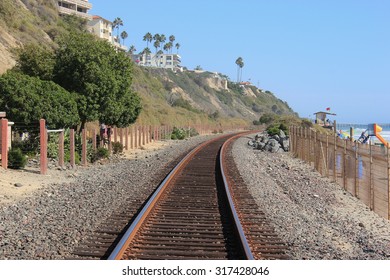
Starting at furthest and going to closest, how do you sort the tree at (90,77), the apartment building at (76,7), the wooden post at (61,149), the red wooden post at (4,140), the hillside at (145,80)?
the apartment building at (76,7)
the hillside at (145,80)
the tree at (90,77)
the wooden post at (61,149)
the red wooden post at (4,140)

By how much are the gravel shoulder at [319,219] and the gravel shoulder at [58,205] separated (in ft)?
11.8

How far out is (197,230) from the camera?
1056 centimetres

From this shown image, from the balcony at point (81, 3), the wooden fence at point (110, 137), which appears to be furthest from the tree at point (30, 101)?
the balcony at point (81, 3)

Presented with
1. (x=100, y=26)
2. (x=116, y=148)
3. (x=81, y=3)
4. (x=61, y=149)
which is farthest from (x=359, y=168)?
(x=100, y=26)

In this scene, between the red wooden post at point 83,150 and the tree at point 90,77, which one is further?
the tree at point 90,77

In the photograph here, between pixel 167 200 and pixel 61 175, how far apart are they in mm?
7032

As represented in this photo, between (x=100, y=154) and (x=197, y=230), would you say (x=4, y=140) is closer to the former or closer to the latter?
(x=197, y=230)

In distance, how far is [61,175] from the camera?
1988cm

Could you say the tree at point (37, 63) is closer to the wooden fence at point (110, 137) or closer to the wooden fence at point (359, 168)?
the wooden fence at point (110, 137)

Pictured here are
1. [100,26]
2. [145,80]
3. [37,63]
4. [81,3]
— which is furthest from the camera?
[100,26]

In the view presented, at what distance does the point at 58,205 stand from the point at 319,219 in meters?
6.10

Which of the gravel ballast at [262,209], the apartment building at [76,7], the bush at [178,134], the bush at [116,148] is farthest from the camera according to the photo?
the apartment building at [76,7]

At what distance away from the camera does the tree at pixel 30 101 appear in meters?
22.0
